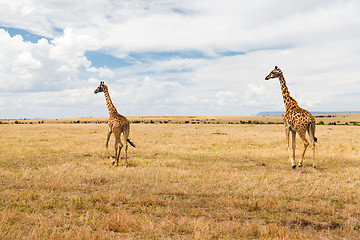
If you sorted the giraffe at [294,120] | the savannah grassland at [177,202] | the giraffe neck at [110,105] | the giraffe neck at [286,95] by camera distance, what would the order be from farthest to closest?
the giraffe neck at [110,105] → the giraffe neck at [286,95] → the giraffe at [294,120] → the savannah grassland at [177,202]

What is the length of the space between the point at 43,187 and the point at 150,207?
186 inches

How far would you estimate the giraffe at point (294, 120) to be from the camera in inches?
576

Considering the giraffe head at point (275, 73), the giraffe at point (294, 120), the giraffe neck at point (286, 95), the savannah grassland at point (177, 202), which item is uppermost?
the giraffe head at point (275, 73)

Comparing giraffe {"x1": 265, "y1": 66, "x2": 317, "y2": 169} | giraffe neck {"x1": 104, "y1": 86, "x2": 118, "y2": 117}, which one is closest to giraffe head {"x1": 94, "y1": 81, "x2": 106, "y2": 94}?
giraffe neck {"x1": 104, "y1": 86, "x2": 118, "y2": 117}

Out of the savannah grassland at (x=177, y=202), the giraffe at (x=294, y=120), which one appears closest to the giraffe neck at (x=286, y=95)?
the giraffe at (x=294, y=120)

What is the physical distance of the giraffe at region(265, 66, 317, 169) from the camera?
14.6 meters

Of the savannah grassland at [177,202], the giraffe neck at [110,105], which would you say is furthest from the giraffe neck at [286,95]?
the giraffe neck at [110,105]

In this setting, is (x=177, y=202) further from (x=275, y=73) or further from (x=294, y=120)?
(x=275, y=73)

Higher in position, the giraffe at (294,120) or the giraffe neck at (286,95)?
the giraffe neck at (286,95)

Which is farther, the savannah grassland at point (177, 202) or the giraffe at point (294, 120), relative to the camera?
the giraffe at point (294, 120)

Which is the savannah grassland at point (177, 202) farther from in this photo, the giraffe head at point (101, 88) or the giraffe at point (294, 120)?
the giraffe head at point (101, 88)

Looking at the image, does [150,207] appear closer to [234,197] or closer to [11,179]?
[234,197]

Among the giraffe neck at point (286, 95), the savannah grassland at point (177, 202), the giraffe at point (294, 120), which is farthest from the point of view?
the giraffe neck at point (286, 95)

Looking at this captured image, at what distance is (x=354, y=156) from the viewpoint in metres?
18.1
